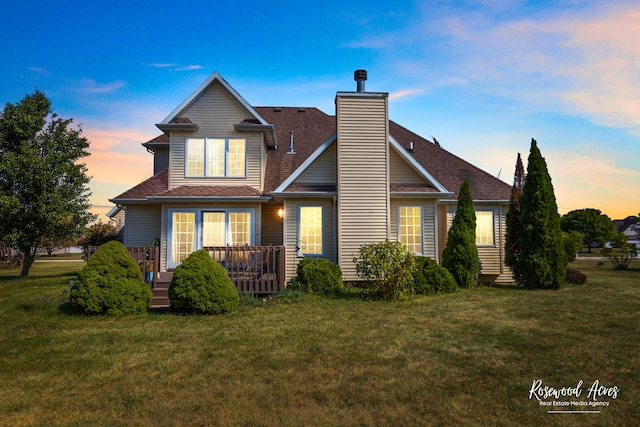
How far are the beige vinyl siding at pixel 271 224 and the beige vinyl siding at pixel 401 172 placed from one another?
4.95 meters

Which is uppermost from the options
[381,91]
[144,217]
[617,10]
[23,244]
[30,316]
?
[617,10]

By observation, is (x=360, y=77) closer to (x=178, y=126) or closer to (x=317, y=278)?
(x=178, y=126)

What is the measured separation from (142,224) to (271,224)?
563 centimetres

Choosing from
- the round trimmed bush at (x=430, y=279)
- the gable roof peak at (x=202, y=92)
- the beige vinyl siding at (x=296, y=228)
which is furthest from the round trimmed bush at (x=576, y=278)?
the gable roof peak at (x=202, y=92)

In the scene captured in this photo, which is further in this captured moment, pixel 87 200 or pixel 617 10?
pixel 87 200

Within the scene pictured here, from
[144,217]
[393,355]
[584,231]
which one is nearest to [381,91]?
[393,355]

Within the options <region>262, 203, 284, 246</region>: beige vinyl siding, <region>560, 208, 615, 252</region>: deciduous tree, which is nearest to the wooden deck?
<region>262, 203, 284, 246</region>: beige vinyl siding

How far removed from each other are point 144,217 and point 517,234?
51.6ft

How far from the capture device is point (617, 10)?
39.4 ft

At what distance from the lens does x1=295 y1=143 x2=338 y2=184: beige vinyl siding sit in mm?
13859

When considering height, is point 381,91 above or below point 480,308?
above

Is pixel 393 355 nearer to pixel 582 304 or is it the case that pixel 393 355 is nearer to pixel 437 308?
pixel 437 308

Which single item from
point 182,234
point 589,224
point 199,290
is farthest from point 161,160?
point 589,224

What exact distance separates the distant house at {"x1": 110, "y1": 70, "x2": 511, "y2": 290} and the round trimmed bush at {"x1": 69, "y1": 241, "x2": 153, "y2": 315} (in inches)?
167
